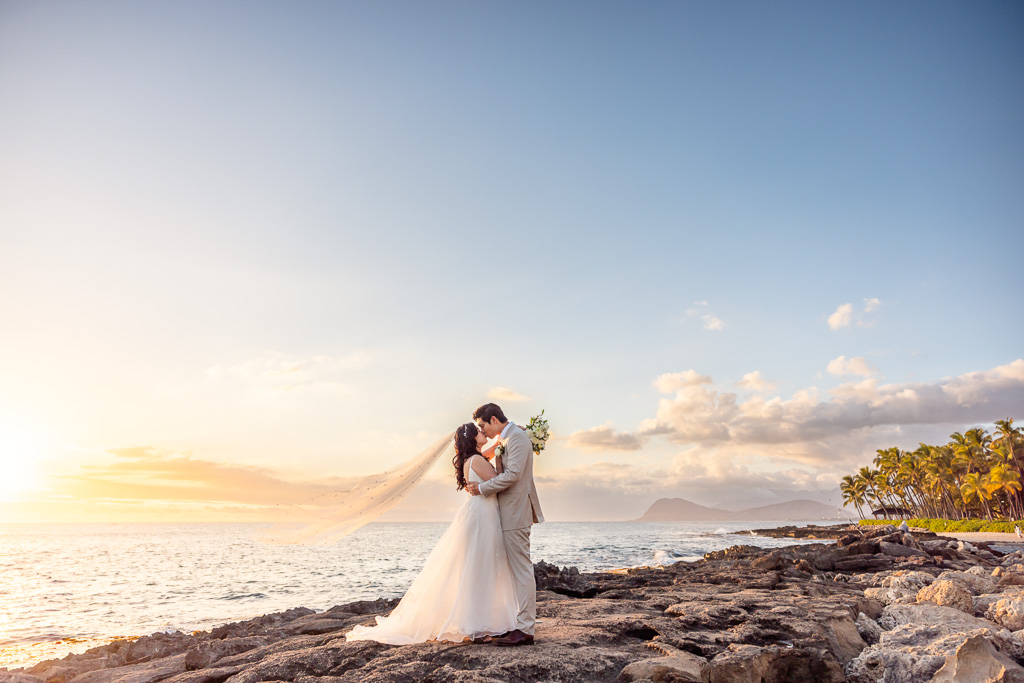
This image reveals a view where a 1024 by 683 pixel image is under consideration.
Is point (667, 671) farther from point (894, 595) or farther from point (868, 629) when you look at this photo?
point (894, 595)

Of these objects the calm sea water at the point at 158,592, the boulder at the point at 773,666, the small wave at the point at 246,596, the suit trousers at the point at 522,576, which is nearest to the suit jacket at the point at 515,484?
the suit trousers at the point at 522,576

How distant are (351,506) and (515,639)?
3.30 meters

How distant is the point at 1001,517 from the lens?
193 ft

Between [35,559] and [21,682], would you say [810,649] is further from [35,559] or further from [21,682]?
[35,559]

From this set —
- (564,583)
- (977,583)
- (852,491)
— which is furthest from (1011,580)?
(852,491)

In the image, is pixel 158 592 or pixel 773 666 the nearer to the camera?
pixel 773 666

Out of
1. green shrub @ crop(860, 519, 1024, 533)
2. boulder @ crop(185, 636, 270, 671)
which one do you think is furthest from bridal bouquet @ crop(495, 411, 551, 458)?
A: green shrub @ crop(860, 519, 1024, 533)

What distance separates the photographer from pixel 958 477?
64312 mm

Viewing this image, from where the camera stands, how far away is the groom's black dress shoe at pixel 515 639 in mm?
6055

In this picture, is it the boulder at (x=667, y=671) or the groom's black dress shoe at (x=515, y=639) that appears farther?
the groom's black dress shoe at (x=515, y=639)

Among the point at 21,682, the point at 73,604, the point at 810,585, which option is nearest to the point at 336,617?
the point at 21,682

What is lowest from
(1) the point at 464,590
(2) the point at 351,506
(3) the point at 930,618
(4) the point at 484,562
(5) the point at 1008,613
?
(3) the point at 930,618

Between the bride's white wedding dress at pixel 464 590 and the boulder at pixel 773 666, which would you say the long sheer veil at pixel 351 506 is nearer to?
the bride's white wedding dress at pixel 464 590

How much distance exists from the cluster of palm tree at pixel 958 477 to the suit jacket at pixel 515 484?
60.5 meters
